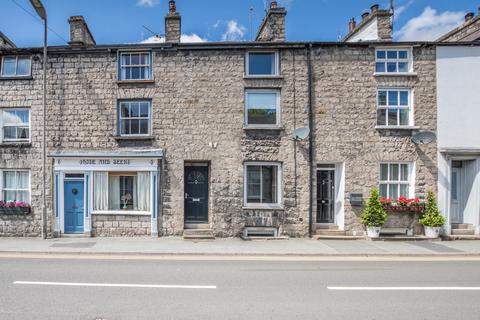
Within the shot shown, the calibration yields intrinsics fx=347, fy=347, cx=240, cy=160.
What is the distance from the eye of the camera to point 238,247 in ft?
39.2

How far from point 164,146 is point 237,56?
15.6 ft

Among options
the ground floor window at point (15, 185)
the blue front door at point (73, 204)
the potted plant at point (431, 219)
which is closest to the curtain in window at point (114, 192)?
the blue front door at point (73, 204)

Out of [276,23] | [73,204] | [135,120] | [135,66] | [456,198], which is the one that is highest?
[276,23]

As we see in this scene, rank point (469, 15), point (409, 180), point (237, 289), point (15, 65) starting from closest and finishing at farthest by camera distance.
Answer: point (237, 289)
point (409, 180)
point (15, 65)
point (469, 15)

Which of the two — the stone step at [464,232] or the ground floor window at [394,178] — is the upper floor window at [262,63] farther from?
the stone step at [464,232]

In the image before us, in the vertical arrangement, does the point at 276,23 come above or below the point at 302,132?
above

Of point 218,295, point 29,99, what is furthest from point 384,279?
point 29,99

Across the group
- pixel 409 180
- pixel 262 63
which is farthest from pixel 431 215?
pixel 262 63

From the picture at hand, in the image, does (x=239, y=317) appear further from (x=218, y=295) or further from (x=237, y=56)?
(x=237, y=56)

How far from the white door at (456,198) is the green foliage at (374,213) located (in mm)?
3476

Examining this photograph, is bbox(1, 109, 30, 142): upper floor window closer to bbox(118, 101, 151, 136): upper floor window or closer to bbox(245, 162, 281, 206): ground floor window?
bbox(118, 101, 151, 136): upper floor window

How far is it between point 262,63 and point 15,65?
1041 cm

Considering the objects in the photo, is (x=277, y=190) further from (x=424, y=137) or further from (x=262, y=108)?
(x=424, y=137)

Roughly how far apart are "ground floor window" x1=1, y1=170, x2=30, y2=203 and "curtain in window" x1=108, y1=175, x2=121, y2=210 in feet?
11.1
